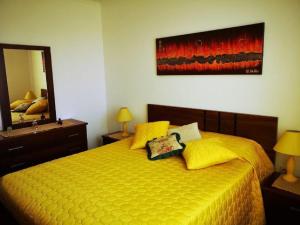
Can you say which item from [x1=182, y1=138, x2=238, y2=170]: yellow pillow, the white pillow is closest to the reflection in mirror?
the white pillow

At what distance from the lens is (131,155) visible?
7.79ft

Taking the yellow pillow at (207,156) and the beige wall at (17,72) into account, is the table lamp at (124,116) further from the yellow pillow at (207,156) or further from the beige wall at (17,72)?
the yellow pillow at (207,156)

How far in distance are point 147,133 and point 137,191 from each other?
1.05m

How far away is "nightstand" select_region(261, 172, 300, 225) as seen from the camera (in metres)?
1.86

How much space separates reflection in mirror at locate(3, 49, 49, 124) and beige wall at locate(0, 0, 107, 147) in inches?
6.7

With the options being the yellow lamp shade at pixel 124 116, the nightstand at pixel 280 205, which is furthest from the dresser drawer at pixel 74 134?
the nightstand at pixel 280 205

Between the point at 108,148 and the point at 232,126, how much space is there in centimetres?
135

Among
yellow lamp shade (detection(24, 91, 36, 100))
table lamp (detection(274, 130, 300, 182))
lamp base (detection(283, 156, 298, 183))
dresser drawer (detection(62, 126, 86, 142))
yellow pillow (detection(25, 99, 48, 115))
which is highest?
yellow lamp shade (detection(24, 91, 36, 100))

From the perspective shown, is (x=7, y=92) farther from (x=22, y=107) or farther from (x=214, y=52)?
(x=214, y=52)

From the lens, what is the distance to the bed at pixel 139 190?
1427mm

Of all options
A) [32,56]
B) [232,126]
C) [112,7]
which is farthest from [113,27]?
[232,126]

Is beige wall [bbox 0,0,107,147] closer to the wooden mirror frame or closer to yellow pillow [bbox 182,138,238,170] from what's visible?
the wooden mirror frame

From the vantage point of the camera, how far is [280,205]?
6.34 feet

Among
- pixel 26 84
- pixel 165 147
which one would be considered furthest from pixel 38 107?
pixel 165 147
